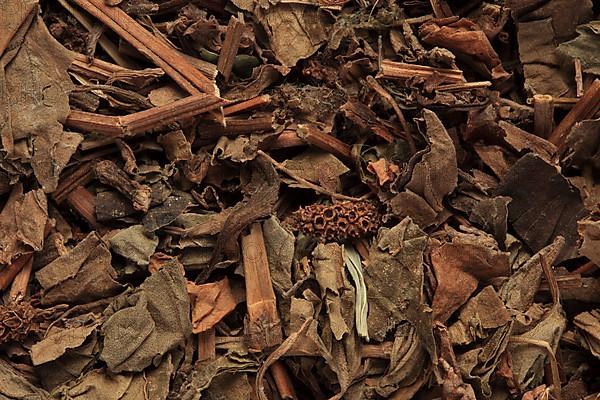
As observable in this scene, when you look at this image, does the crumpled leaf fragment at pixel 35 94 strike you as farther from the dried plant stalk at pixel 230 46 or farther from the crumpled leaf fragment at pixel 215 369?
the crumpled leaf fragment at pixel 215 369

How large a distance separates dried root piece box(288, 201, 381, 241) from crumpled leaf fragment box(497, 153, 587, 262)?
0.32 meters

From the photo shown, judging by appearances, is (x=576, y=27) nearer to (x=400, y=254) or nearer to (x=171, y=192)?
(x=400, y=254)

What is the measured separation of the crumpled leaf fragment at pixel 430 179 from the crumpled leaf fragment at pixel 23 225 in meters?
0.78

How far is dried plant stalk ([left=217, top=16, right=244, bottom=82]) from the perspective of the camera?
1.88 metres

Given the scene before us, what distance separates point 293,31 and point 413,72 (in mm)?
316

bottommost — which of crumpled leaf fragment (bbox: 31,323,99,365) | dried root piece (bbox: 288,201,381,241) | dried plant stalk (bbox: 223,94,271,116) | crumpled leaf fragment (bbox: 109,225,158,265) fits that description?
crumpled leaf fragment (bbox: 31,323,99,365)

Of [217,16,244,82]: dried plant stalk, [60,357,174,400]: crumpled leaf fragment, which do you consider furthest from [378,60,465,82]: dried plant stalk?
[60,357,174,400]: crumpled leaf fragment

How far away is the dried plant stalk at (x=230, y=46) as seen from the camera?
74.1 inches

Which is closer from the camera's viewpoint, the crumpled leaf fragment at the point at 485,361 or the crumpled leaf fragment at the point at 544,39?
the crumpled leaf fragment at the point at 485,361

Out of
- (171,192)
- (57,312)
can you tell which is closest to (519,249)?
(171,192)

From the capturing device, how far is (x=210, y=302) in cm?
176

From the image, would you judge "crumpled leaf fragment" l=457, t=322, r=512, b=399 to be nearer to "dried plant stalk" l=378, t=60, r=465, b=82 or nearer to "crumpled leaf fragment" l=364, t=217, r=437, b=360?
"crumpled leaf fragment" l=364, t=217, r=437, b=360

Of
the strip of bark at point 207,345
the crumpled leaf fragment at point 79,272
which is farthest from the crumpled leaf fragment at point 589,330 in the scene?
the crumpled leaf fragment at point 79,272

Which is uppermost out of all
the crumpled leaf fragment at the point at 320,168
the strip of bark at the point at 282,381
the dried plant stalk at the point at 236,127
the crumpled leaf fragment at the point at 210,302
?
the dried plant stalk at the point at 236,127
